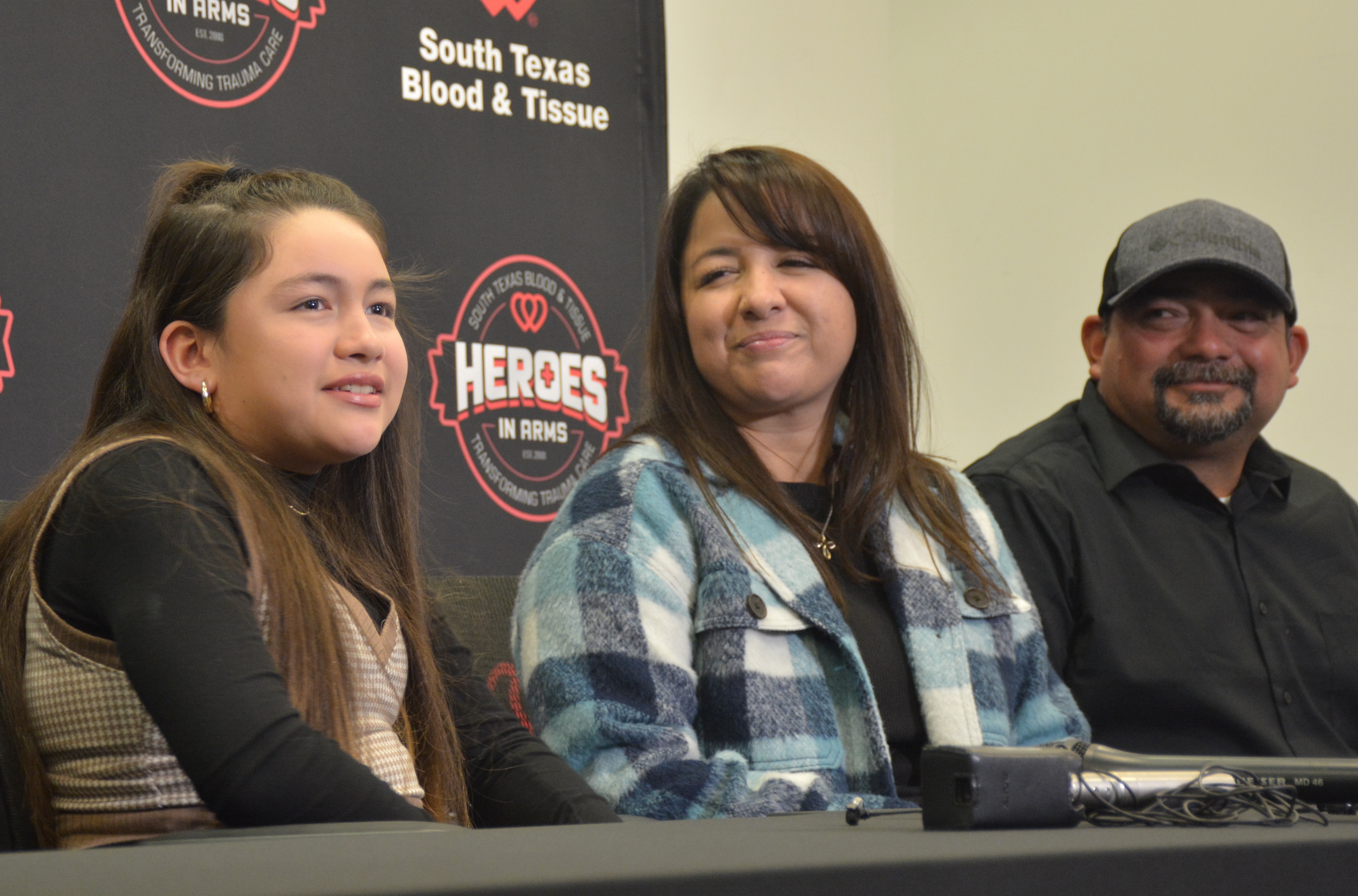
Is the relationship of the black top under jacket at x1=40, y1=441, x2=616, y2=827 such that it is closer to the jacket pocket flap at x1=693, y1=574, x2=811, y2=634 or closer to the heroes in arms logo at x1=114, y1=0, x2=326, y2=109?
the jacket pocket flap at x1=693, y1=574, x2=811, y2=634

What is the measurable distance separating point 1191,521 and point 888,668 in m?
0.75

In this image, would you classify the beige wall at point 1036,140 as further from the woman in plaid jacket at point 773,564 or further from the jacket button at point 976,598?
the jacket button at point 976,598

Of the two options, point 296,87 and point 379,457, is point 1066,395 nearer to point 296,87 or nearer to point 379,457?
point 296,87

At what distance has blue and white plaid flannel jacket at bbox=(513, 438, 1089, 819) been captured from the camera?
4.41ft

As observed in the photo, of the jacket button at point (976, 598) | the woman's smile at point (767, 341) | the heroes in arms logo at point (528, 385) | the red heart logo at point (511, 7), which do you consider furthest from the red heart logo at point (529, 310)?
the jacket button at point (976, 598)

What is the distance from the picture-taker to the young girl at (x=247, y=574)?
93 centimetres

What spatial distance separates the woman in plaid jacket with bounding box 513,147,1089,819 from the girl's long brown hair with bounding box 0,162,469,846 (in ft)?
0.54

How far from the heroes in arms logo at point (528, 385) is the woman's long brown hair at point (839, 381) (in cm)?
57

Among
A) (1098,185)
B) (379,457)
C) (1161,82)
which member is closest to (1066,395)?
(1098,185)

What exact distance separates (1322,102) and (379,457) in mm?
2204

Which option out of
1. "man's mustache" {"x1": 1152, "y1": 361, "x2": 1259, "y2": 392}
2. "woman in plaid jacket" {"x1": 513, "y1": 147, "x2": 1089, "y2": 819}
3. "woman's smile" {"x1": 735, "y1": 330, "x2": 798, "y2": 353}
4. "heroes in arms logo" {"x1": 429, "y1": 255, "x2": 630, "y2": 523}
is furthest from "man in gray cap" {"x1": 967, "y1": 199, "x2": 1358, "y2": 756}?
"heroes in arms logo" {"x1": 429, "y1": 255, "x2": 630, "y2": 523}

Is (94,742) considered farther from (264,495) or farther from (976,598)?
(976,598)

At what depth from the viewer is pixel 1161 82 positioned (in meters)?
2.93

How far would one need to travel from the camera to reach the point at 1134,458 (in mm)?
2039
